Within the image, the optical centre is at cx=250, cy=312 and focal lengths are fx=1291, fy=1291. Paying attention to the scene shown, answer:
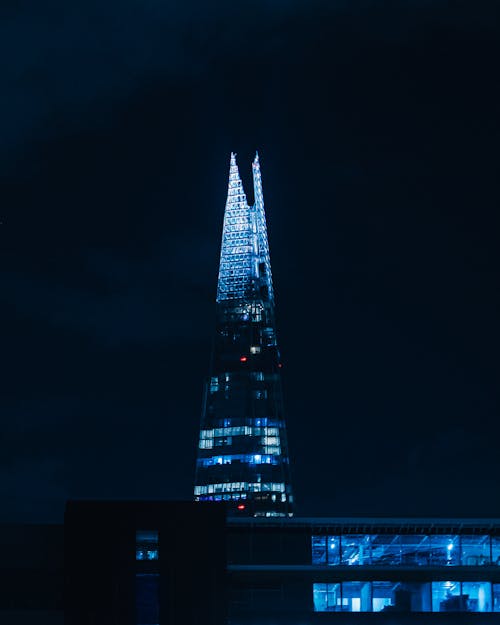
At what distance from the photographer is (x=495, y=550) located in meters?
73.4

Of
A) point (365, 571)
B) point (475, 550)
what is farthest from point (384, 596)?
point (475, 550)

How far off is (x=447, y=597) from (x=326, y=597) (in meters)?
6.67

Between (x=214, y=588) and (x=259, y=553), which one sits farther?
(x=259, y=553)

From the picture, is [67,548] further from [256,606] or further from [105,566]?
[256,606]

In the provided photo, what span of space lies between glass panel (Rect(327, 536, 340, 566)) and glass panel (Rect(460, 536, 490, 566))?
23.2 feet

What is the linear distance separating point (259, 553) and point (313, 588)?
4.31 m

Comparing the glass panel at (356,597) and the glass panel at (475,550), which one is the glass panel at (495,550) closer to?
the glass panel at (475,550)

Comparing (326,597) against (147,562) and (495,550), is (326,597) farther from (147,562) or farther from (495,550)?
(147,562)

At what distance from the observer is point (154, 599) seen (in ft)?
212

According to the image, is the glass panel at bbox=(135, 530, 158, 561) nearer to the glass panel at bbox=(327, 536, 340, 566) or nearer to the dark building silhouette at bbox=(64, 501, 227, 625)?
the dark building silhouette at bbox=(64, 501, 227, 625)

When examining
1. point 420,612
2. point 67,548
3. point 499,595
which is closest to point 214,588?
point 67,548

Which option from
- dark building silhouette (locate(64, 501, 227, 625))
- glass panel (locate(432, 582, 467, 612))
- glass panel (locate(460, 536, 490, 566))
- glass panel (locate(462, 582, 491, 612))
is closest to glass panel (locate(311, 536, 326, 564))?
glass panel (locate(432, 582, 467, 612))

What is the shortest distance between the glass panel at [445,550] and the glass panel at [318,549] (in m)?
6.20

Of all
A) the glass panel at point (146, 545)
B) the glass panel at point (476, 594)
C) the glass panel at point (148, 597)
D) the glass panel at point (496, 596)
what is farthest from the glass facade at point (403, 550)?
the glass panel at point (148, 597)
